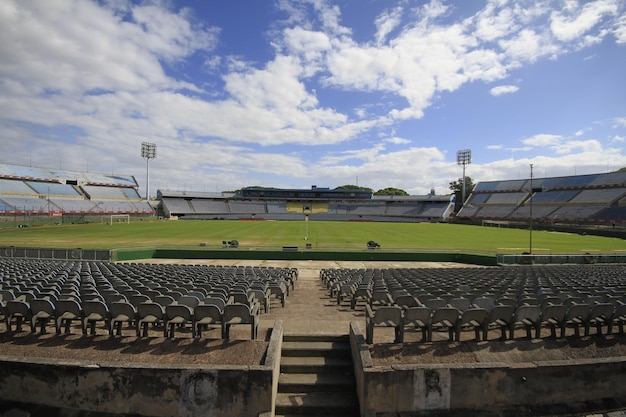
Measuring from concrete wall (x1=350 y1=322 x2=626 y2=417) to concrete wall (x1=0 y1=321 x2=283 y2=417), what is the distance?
146 centimetres

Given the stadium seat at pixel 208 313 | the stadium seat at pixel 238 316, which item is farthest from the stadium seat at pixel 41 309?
the stadium seat at pixel 238 316

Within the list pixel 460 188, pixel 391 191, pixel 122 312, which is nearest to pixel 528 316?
pixel 122 312

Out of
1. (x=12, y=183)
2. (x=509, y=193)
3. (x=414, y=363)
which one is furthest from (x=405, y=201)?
(x=414, y=363)

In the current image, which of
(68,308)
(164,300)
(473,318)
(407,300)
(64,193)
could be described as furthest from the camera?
(64,193)

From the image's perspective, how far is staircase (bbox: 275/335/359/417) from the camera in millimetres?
4875

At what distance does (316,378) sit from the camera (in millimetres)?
5383

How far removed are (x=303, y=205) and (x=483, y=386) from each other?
120 m

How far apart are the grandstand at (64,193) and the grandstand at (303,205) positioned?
1107cm

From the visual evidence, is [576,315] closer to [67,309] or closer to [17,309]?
[67,309]

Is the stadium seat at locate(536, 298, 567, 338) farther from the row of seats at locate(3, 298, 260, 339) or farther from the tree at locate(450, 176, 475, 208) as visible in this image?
the tree at locate(450, 176, 475, 208)

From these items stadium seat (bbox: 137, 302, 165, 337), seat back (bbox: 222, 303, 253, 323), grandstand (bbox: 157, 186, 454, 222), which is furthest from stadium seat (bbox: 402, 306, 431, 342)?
grandstand (bbox: 157, 186, 454, 222)

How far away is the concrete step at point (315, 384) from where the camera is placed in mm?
5176

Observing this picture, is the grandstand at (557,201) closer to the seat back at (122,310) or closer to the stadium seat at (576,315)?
the stadium seat at (576,315)

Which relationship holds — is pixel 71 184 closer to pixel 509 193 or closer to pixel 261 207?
pixel 261 207
